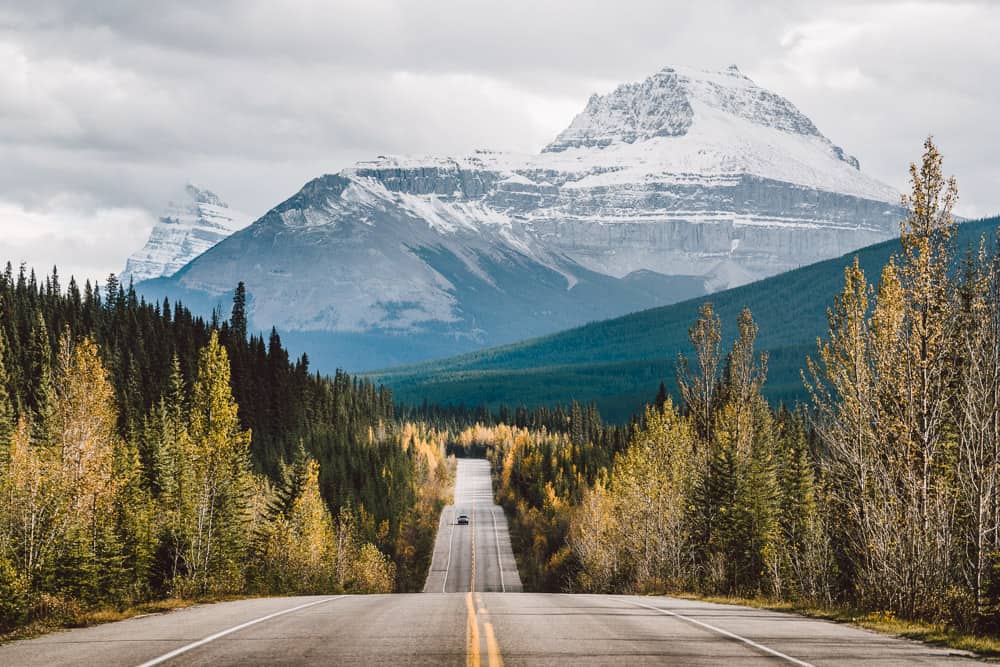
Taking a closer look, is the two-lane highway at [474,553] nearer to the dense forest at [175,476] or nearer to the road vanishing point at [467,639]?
the dense forest at [175,476]

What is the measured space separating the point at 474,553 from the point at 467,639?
321 feet

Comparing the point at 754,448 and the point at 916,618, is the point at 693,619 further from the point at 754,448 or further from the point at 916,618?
the point at 754,448

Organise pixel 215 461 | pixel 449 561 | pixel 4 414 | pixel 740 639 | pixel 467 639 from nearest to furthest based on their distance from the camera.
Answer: pixel 467 639 → pixel 740 639 → pixel 215 461 → pixel 4 414 → pixel 449 561

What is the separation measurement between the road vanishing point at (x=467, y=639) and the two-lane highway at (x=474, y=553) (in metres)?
56.1

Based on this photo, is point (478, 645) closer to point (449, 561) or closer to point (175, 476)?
point (175, 476)

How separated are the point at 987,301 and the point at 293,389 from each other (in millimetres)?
132220

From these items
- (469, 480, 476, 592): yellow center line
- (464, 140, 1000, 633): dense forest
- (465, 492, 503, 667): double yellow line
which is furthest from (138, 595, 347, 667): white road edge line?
(469, 480, 476, 592): yellow center line

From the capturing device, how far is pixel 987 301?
25391 mm

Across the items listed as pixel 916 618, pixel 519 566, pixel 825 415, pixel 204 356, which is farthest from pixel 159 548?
pixel 519 566

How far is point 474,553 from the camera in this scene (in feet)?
372

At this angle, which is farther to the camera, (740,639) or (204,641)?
(740,639)

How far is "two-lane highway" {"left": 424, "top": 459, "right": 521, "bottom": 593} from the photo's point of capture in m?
97.2

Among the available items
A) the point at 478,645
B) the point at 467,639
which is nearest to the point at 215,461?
the point at 467,639

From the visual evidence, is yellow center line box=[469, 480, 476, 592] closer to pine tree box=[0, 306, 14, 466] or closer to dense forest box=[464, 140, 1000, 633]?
pine tree box=[0, 306, 14, 466]
